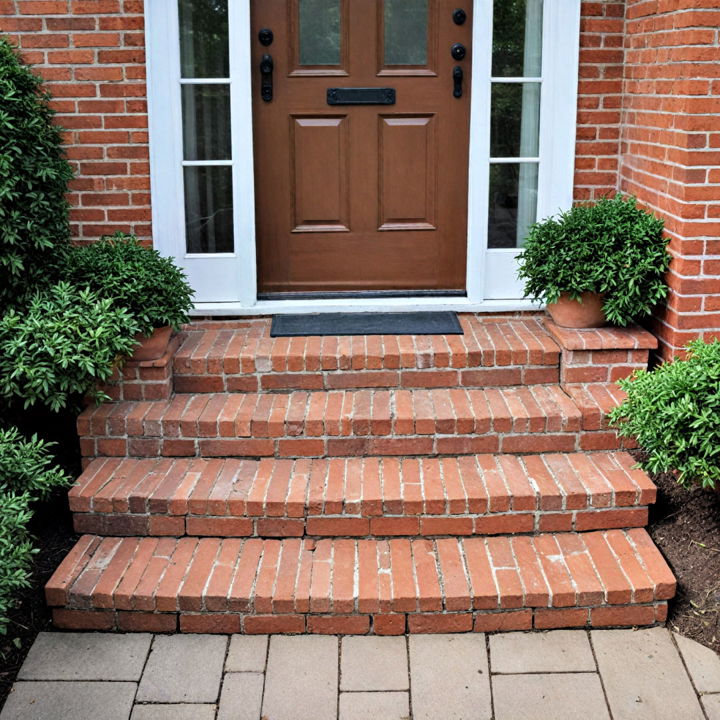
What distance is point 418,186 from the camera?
4.95 m

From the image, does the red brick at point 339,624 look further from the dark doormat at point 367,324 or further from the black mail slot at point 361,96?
the black mail slot at point 361,96

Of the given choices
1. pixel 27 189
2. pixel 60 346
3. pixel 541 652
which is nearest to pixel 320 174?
pixel 27 189

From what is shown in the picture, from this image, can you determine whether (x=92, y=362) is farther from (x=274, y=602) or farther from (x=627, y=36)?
(x=627, y=36)

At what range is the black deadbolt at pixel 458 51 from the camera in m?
4.74

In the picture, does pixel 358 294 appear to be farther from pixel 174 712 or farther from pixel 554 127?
pixel 174 712

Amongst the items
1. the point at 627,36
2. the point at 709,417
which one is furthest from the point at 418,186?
the point at 709,417

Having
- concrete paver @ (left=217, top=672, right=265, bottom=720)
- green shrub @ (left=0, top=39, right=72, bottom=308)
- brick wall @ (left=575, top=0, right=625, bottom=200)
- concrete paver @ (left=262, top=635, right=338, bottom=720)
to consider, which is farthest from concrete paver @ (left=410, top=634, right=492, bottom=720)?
brick wall @ (left=575, top=0, right=625, bottom=200)

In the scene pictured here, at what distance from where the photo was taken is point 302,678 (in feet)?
10.6

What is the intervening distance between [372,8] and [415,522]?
260 centimetres

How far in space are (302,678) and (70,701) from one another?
2.52 ft

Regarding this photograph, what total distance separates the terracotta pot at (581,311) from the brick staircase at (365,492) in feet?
0.26

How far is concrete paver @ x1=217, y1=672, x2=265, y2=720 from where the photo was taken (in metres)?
3.07

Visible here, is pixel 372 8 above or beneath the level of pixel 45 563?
above

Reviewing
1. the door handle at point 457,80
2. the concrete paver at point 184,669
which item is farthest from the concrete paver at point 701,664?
the door handle at point 457,80
